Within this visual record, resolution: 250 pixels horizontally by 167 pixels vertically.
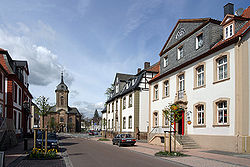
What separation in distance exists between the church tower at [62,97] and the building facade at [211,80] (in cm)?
7207

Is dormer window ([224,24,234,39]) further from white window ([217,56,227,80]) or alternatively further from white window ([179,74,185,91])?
white window ([179,74,185,91])

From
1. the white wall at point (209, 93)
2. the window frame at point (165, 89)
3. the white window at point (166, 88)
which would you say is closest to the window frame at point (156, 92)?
the window frame at point (165, 89)

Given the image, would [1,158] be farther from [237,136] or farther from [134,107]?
[134,107]

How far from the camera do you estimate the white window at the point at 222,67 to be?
18688 mm

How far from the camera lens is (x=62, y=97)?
96438 millimetres

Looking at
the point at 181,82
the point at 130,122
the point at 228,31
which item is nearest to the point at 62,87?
the point at 130,122

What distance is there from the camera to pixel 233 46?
17.6 metres

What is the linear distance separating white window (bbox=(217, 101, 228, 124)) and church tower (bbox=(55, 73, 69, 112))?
269 ft

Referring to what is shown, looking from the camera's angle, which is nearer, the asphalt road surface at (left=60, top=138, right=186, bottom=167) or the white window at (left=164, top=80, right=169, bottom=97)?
the asphalt road surface at (left=60, top=138, right=186, bottom=167)

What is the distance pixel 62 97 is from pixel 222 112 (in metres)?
83.6

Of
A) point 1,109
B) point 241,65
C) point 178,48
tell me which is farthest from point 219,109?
point 1,109

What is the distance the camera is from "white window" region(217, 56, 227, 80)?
1869 centimetres

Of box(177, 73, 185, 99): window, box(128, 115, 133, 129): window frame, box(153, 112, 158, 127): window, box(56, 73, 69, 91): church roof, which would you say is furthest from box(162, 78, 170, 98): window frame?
box(56, 73, 69, 91): church roof

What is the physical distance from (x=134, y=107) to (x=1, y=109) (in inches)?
735
